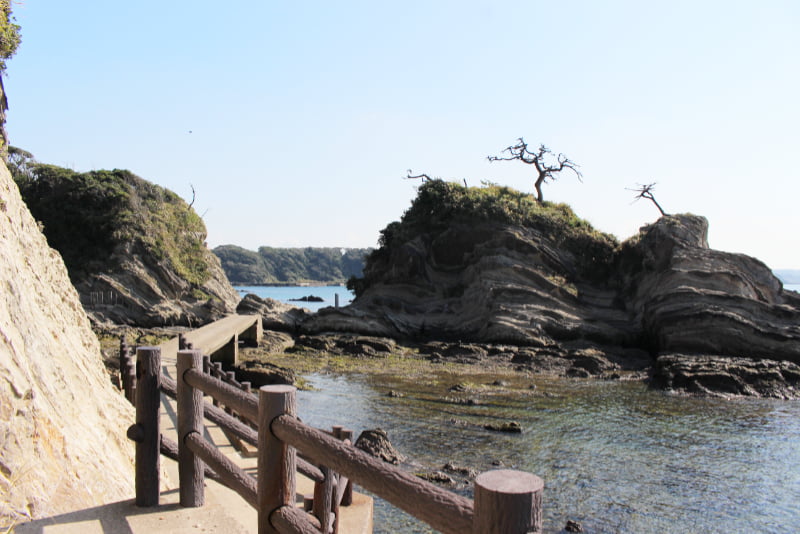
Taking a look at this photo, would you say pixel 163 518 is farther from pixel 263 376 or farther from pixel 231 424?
pixel 263 376

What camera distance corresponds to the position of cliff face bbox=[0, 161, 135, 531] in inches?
175

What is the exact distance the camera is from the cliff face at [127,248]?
34.3 metres

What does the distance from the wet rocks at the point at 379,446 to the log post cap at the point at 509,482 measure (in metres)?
10.6

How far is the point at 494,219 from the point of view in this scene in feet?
121

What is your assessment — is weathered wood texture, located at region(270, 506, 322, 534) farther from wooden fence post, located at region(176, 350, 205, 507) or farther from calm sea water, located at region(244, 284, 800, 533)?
calm sea water, located at region(244, 284, 800, 533)

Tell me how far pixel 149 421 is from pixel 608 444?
472 inches

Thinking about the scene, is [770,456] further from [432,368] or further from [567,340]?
[567,340]

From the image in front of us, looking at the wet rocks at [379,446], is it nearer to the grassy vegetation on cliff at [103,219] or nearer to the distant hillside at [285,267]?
the grassy vegetation on cliff at [103,219]

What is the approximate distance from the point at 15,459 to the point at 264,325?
29470mm

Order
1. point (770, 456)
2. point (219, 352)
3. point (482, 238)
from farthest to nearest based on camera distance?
point (482, 238)
point (219, 352)
point (770, 456)

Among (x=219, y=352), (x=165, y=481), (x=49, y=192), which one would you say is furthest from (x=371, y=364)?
(x=49, y=192)

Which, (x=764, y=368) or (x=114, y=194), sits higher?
(x=114, y=194)

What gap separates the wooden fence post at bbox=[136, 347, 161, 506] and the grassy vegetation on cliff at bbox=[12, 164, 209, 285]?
33.7 metres

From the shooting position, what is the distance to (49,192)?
40812 millimetres
